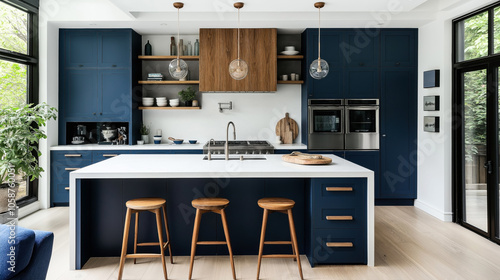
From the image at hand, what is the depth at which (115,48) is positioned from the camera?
18.0ft

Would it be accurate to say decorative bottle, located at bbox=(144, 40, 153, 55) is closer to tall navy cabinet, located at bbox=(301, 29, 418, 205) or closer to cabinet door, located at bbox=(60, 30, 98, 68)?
cabinet door, located at bbox=(60, 30, 98, 68)

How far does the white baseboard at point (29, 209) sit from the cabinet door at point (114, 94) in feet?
5.02

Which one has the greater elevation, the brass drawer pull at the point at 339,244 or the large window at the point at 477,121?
the large window at the point at 477,121

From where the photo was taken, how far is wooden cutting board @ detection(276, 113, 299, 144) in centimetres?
598

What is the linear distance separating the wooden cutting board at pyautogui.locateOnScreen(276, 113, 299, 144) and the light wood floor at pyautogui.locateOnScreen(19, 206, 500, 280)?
91.8 inches

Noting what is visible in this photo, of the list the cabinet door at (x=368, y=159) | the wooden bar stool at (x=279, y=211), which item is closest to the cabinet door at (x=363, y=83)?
the cabinet door at (x=368, y=159)

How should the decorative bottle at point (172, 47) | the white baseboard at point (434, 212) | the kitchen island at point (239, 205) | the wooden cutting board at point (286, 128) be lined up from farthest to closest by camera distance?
the wooden cutting board at point (286, 128) → the decorative bottle at point (172, 47) → the white baseboard at point (434, 212) → the kitchen island at point (239, 205)

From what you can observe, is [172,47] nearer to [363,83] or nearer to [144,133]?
[144,133]

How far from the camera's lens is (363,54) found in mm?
5449

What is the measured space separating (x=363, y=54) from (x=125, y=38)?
12.0 feet

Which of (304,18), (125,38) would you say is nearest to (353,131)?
(304,18)

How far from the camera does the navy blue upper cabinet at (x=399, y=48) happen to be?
5457 mm

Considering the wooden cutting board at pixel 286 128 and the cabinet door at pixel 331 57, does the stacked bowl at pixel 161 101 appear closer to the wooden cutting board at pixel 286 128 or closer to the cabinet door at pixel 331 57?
the wooden cutting board at pixel 286 128

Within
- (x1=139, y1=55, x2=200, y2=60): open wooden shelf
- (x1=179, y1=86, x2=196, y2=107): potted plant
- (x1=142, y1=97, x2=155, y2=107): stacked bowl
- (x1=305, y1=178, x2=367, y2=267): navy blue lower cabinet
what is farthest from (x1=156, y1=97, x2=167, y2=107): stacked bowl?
(x1=305, y1=178, x2=367, y2=267): navy blue lower cabinet
